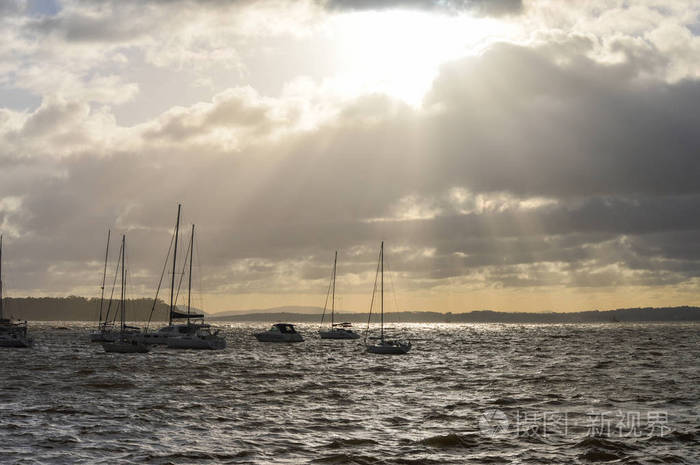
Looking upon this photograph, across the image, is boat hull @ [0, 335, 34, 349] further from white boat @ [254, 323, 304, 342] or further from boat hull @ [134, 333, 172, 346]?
white boat @ [254, 323, 304, 342]

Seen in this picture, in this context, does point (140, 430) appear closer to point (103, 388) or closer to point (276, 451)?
point (276, 451)

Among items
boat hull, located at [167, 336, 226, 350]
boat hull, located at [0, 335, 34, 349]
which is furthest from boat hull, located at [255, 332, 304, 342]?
boat hull, located at [0, 335, 34, 349]

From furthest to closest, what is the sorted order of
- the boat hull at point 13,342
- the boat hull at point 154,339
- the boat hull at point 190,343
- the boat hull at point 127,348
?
the boat hull at point 13,342 → the boat hull at point 154,339 → the boat hull at point 190,343 → the boat hull at point 127,348

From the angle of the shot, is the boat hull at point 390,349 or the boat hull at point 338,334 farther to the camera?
the boat hull at point 338,334

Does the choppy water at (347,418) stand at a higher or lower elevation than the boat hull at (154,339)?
higher

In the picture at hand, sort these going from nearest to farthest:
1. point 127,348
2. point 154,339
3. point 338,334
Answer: point 127,348 < point 154,339 < point 338,334

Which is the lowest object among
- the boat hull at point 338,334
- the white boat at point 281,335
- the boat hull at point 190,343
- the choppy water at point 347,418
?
the boat hull at point 338,334

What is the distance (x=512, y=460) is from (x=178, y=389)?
91.6 feet

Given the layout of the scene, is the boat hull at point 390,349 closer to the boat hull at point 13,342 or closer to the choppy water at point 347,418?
the choppy water at point 347,418

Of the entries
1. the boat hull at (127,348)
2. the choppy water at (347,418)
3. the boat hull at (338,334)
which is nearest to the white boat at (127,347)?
the boat hull at (127,348)

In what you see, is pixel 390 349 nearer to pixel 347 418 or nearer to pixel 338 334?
pixel 347 418

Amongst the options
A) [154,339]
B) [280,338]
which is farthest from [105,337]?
[280,338]

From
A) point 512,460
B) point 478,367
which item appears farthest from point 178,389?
point 478,367

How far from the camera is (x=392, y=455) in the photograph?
2477 centimetres
